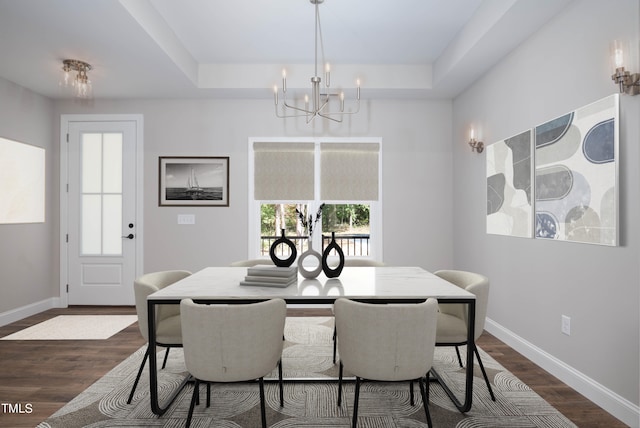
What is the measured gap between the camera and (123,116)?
484cm

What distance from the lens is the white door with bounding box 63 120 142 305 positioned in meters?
4.85

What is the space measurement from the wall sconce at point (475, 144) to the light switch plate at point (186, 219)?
11.1 feet

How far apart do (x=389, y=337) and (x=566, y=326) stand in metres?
1.67

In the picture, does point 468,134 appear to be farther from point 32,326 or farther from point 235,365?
point 32,326

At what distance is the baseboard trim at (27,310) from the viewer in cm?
411

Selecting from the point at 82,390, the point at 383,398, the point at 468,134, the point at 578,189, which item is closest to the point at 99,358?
the point at 82,390

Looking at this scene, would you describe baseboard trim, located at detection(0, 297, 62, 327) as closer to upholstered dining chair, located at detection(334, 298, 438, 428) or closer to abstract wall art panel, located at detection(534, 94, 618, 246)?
upholstered dining chair, located at detection(334, 298, 438, 428)

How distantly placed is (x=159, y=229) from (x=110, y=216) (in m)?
0.65

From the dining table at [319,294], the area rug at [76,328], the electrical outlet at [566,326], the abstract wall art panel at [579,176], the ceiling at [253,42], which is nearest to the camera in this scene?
the dining table at [319,294]

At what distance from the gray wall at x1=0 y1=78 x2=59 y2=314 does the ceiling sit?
0.24 metres

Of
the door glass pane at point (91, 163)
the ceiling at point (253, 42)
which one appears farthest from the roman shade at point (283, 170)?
the door glass pane at point (91, 163)

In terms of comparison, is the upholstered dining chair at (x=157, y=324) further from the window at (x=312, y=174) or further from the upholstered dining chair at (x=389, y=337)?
the window at (x=312, y=174)

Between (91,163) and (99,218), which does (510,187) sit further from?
(91,163)

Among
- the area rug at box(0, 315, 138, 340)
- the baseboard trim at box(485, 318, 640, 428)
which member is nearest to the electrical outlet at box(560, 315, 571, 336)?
the baseboard trim at box(485, 318, 640, 428)
